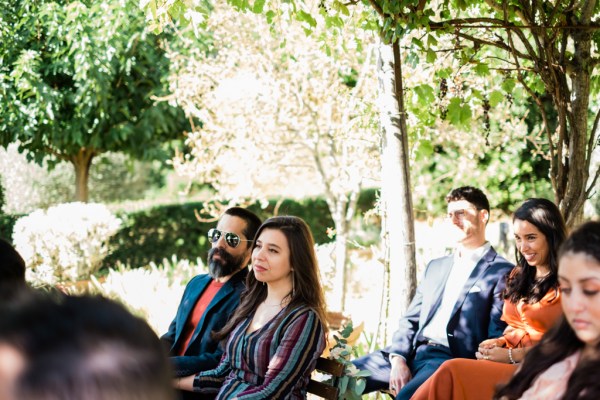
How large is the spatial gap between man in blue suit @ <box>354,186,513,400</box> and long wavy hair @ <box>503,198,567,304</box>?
189mm

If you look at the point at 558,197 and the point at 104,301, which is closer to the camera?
the point at 104,301

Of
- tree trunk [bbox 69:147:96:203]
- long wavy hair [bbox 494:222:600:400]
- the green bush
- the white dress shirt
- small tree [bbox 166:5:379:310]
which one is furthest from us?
the green bush

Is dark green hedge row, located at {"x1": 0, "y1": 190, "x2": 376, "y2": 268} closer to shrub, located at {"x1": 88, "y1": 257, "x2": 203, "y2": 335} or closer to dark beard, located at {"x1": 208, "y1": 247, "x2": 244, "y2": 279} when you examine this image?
shrub, located at {"x1": 88, "y1": 257, "x2": 203, "y2": 335}

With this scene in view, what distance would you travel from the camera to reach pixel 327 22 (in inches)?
176

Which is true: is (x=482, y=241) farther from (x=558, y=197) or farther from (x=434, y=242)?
(x=434, y=242)

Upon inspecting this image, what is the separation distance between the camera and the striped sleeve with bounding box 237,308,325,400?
3.38m

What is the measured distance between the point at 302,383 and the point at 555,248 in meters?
1.46

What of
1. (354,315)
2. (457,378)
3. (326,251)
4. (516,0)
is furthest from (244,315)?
(354,315)

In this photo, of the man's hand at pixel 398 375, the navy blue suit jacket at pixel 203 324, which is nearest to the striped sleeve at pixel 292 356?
the navy blue suit jacket at pixel 203 324

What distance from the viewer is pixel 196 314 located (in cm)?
421

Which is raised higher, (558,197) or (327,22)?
(327,22)

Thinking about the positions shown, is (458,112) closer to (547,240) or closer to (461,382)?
(547,240)

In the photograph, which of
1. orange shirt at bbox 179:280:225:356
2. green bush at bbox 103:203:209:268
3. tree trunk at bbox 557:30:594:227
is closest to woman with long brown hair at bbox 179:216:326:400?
orange shirt at bbox 179:280:225:356

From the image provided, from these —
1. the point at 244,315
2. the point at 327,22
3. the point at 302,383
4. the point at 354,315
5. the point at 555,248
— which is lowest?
the point at 354,315
